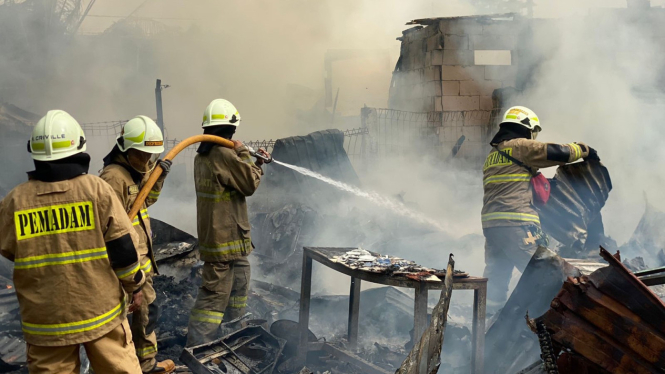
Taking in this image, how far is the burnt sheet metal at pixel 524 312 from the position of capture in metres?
4.00

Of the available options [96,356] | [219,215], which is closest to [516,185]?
[219,215]

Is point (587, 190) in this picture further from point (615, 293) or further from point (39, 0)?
point (39, 0)

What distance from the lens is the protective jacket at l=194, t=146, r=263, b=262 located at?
4.64 meters

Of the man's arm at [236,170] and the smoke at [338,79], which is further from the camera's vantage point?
the smoke at [338,79]

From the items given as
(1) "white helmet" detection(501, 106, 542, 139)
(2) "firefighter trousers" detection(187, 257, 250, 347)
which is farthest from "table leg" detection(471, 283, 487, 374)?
(2) "firefighter trousers" detection(187, 257, 250, 347)

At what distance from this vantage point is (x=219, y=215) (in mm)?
4699

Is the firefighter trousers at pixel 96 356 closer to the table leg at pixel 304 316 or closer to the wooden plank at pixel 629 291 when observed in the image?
the table leg at pixel 304 316

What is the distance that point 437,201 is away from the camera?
1120cm

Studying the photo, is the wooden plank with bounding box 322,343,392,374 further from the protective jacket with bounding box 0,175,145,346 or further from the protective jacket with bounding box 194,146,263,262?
the protective jacket with bounding box 0,175,145,346

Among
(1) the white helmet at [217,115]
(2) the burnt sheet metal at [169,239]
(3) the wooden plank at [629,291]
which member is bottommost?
(2) the burnt sheet metal at [169,239]

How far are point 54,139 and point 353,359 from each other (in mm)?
2825

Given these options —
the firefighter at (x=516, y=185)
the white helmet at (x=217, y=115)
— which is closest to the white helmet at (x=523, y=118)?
the firefighter at (x=516, y=185)

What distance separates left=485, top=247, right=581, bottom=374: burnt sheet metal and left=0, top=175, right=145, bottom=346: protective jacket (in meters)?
2.70

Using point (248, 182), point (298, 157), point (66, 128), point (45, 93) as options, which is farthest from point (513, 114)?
point (45, 93)
